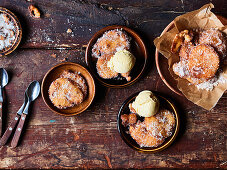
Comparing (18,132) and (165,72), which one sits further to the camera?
(18,132)

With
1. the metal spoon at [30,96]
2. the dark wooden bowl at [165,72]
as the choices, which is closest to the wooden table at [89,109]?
the metal spoon at [30,96]

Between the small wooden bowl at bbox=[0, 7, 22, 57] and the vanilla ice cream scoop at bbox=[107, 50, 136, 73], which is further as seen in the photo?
the small wooden bowl at bbox=[0, 7, 22, 57]

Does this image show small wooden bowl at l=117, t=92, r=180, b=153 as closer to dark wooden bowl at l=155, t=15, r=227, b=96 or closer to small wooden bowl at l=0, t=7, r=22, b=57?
dark wooden bowl at l=155, t=15, r=227, b=96

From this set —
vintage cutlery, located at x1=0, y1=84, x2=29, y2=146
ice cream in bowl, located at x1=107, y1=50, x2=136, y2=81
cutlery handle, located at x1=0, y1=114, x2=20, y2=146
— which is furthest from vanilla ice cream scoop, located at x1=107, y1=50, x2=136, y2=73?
cutlery handle, located at x1=0, y1=114, x2=20, y2=146

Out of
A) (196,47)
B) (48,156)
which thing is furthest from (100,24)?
(48,156)

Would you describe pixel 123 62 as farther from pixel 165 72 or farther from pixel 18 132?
pixel 18 132

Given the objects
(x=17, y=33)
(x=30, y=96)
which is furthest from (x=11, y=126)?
(x=17, y=33)
